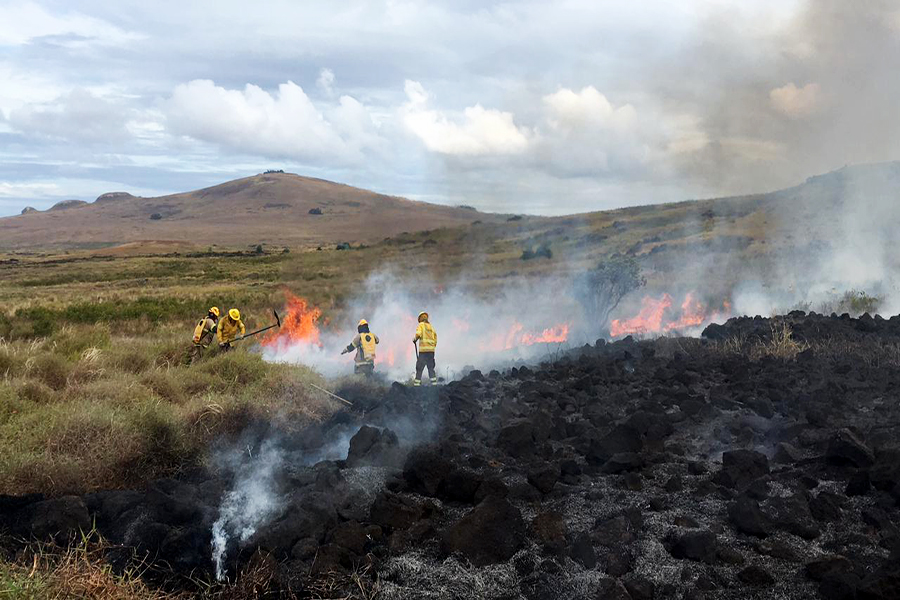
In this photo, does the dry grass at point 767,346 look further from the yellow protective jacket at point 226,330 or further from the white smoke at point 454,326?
the yellow protective jacket at point 226,330

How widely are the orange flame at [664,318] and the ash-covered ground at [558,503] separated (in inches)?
438

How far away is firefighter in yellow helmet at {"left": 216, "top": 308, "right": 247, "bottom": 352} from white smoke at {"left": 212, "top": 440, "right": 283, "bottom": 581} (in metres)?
5.64

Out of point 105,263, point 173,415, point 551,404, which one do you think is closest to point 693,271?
point 551,404

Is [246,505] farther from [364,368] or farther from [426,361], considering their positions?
[426,361]

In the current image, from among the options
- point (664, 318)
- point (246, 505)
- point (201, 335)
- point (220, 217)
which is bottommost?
point (246, 505)

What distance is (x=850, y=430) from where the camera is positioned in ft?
26.1

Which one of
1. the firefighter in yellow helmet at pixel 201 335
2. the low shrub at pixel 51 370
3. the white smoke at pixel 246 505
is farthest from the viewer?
the firefighter in yellow helmet at pixel 201 335

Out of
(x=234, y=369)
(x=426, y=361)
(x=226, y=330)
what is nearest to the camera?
(x=234, y=369)

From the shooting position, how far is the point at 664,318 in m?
23.9

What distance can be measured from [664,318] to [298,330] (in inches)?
502

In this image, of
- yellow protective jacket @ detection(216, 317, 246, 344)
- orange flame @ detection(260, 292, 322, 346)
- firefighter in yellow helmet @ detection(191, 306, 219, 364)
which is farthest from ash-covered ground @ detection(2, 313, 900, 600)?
orange flame @ detection(260, 292, 322, 346)

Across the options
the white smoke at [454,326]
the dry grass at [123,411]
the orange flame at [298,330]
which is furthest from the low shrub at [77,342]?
the orange flame at [298,330]

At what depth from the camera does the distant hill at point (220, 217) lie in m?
96.6

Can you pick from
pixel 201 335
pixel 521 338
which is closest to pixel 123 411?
pixel 201 335
